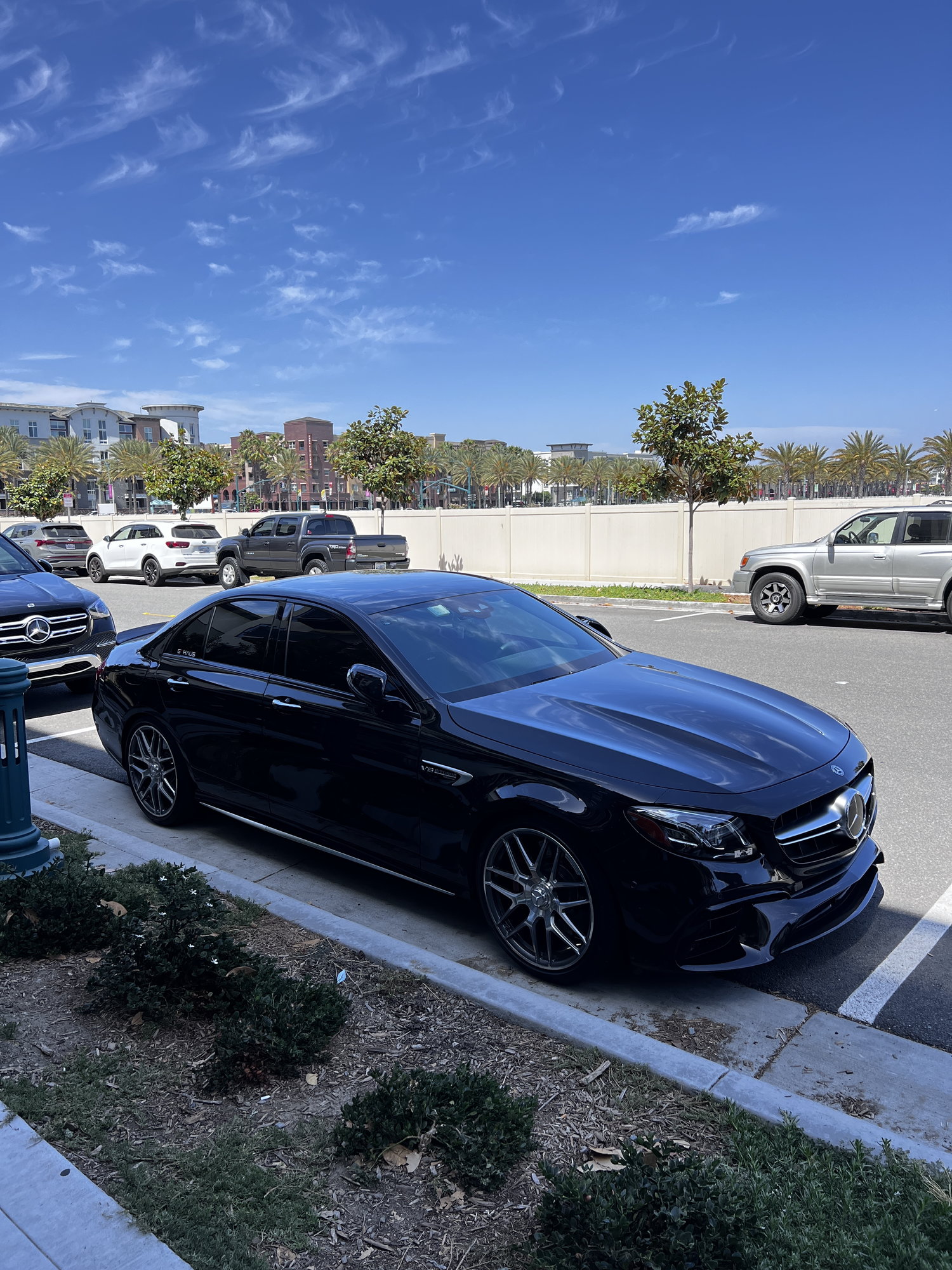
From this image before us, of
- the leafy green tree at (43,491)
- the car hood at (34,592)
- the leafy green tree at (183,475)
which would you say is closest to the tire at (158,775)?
the car hood at (34,592)

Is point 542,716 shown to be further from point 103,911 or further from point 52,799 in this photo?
point 52,799

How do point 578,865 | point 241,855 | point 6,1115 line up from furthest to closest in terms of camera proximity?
point 241,855
point 578,865
point 6,1115

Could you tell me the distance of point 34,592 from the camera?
935 cm

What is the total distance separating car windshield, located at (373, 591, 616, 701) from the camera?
15.0 ft

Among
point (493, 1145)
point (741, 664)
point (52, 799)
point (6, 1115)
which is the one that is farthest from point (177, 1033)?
point (741, 664)

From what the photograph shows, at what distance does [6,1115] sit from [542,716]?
2.33m

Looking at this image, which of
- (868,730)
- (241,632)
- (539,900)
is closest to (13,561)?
(241,632)

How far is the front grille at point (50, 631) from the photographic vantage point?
8.88 m

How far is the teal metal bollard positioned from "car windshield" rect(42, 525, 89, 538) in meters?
26.8

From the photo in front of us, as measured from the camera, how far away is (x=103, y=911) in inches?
162

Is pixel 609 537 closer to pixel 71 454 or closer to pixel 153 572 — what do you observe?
pixel 153 572

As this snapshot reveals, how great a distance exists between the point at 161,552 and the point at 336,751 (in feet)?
73.9

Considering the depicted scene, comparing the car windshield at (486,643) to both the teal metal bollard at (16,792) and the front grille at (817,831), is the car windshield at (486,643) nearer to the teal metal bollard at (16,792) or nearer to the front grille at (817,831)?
the front grille at (817,831)

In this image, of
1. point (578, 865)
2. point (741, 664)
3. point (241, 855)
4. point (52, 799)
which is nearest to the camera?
point (578, 865)
